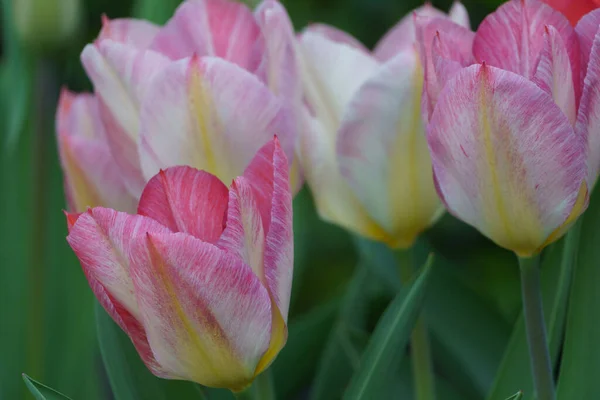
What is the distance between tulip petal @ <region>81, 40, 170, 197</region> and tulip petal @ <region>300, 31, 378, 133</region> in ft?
0.25

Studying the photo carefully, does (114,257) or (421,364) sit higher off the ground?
(114,257)

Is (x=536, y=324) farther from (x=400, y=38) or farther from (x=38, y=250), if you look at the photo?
(x=38, y=250)

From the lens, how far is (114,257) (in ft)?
1.07

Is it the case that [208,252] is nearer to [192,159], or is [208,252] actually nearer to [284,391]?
[192,159]

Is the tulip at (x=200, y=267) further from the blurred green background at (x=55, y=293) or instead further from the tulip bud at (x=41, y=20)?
the tulip bud at (x=41, y=20)

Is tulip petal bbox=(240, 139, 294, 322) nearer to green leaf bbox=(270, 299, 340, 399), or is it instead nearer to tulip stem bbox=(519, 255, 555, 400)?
tulip stem bbox=(519, 255, 555, 400)

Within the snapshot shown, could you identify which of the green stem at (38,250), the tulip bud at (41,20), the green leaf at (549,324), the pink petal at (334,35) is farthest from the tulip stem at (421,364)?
the tulip bud at (41,20)

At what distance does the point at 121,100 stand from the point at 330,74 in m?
0.10

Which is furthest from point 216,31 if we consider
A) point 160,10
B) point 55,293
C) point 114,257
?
point 55,293

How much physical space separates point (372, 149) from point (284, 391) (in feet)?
0.95

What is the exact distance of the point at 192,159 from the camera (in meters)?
0.40

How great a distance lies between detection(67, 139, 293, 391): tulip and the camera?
0.32m

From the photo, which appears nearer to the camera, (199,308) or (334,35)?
(199,308)

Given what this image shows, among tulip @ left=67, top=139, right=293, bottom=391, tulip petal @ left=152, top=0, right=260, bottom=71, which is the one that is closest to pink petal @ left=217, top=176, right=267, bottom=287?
tulip @ left=67, top=139, right=293, bottom=391
